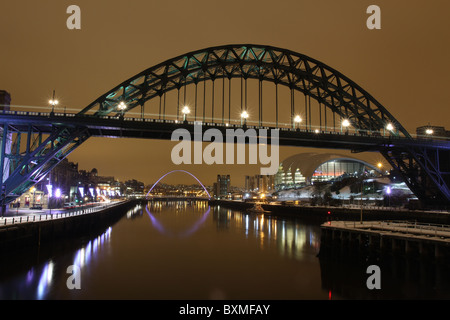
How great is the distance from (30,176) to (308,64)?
45175 millimetres

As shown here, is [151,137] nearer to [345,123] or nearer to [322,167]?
[345,123]

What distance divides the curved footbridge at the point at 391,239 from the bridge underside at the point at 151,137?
2481 cm

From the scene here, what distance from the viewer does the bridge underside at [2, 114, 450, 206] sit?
3734 cm

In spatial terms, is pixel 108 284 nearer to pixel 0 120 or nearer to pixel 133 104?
pixel 0 120

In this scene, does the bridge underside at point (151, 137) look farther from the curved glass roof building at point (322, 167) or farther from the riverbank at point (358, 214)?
the curved glass roof building at point (322, 167)

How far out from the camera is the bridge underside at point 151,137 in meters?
37.3

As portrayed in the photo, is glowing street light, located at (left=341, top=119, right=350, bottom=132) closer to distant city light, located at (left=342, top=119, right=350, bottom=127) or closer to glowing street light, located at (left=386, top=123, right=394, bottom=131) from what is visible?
distant city light, located at (left=342, top=119, right=350, bottom=127)

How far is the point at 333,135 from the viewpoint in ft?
192

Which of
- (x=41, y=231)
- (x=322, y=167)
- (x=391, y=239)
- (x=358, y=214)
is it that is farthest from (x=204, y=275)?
(x=322, y=167)

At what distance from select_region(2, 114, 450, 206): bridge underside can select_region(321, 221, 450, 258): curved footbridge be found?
24815 mm

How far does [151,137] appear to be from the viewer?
53844 millimetres

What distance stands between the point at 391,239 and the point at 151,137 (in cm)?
3738

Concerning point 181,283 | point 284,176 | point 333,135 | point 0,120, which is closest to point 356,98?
point 333,135
